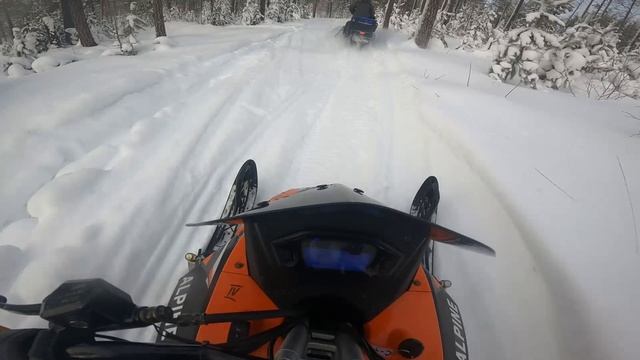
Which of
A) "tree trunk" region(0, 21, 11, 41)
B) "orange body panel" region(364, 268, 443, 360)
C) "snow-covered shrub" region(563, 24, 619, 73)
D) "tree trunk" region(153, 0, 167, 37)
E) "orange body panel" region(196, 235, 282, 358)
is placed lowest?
"tree trunk" region(0, 21, 11, 41)

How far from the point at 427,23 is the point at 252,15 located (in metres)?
11.3

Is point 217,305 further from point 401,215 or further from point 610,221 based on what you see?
point 610,221

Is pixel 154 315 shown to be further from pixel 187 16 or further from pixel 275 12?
pixel 187 16

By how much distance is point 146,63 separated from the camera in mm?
6312

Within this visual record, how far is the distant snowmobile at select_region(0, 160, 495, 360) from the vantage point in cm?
101

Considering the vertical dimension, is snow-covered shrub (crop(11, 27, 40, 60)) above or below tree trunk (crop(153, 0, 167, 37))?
below

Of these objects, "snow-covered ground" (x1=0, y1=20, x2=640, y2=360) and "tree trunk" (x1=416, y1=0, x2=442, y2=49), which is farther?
"tree trunk" (x1=416, y1=0, x2=442, y2=49)

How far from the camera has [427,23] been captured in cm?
1109

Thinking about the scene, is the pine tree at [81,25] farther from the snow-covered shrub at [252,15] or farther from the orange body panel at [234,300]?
the orange body panel at [234,300]

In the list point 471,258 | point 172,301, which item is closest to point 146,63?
point 172,301

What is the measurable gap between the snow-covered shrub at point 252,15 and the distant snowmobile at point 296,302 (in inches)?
755

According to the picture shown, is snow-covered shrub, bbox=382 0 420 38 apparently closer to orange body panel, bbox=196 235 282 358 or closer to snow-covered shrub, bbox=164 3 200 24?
snow-covered shrub, bbox=164 3 200 24

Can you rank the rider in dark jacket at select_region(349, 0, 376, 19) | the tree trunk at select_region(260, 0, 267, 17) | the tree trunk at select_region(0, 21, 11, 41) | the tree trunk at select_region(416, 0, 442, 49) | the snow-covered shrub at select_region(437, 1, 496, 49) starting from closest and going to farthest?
the tree trunk at select_region(416, 0, 442, 49) → the snow-covered shrub at select_region(437, 1, 496, 49) → the rider in dark jacket at select_region(349, 0, 376, 19) → the tree trunk at select_region(260, 0, 267, 17) → the tree trunk at select_region(0, 21, 11, 41)

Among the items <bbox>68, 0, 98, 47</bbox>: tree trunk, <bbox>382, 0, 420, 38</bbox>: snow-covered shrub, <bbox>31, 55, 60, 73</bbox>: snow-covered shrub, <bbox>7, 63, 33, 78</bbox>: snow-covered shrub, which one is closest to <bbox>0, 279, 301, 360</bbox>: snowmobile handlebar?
<bbox>31, 55, 60, 73</bbox>: snow-covered shrub
